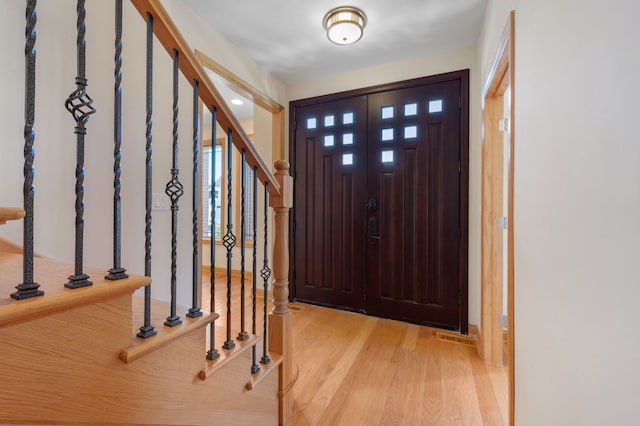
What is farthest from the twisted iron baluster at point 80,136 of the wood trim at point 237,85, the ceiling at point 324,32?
the ceiling at point 324,32

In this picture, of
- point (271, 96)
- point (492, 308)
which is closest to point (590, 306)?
point (492, 308)

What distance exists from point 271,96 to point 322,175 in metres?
1.06

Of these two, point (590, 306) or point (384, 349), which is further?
point (384, 349)

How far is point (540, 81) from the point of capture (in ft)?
3.52

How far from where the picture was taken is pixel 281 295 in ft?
5.04

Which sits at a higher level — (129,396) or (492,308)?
(129,396)

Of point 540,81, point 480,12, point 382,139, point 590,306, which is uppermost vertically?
point 480,12

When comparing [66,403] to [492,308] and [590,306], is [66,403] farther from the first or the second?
[492,308]

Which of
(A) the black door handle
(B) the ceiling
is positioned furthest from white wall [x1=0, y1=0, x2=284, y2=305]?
(A) the black door handle

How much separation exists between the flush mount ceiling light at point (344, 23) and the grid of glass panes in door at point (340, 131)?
89cm

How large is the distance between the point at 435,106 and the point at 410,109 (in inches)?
9.0

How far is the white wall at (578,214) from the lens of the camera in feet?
2.03

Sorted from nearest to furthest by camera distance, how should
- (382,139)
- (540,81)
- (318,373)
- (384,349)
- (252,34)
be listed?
(540,81) → (318,373) → (384,349) → (252,34) → (382,139)

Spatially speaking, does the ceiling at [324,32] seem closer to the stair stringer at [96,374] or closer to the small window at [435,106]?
the small window at [435,106]
